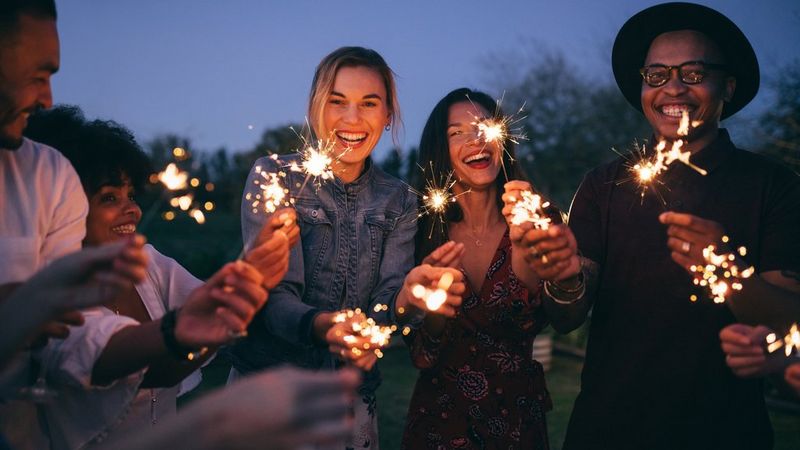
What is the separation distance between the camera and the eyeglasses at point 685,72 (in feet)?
12.0

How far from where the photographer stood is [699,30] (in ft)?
12.4

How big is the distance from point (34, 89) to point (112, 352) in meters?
1.08

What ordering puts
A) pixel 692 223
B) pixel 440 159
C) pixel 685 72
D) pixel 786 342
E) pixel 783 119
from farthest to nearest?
pixel 783 119 → pixel 440 159 → pixel 685 72 → pixel 692 223 → pixel 786 342

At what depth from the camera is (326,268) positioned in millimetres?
3832

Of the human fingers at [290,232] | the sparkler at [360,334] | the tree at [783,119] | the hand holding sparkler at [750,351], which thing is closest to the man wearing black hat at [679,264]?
the hand holding sparkler at [750,351]

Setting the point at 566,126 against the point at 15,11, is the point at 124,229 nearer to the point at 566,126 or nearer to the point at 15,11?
the point at 15,11

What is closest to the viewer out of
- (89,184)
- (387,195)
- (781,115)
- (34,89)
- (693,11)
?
(34,89)

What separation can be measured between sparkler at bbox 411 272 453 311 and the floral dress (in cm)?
59

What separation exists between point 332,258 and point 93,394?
1.49 metres

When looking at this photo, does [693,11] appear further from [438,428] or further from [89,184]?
[89,184]

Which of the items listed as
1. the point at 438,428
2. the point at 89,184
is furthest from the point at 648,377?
the point at 89,184

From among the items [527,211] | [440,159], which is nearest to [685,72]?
[527,211]

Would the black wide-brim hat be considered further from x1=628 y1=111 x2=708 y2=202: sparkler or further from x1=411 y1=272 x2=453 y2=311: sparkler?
x1=411 y1=272 x2=453 y2=311: sparkler

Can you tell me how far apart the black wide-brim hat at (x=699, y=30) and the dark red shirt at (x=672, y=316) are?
355 millimetres
